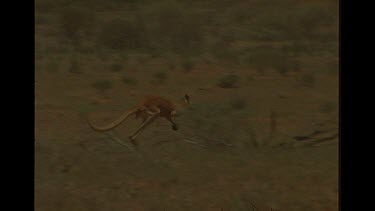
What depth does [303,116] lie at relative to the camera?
128 inches

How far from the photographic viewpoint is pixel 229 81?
10.7 feet

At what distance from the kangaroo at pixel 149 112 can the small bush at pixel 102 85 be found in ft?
0.55

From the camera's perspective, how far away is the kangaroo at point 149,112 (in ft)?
10.7

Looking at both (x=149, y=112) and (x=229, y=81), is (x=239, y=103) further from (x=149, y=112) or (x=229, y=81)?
(x=149, y=112)

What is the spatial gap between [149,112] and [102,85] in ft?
0.98

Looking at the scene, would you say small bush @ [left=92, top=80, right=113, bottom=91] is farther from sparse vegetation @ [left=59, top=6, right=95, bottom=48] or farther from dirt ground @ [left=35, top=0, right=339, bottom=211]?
sparse vegetation @ [left=59, top=6, right=95, bottom=48]

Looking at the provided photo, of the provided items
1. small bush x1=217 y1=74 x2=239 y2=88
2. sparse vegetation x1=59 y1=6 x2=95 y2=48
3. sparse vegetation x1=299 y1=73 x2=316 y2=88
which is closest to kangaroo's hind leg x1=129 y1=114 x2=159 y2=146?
small bush x1=217 y1=74 x2=239 y2=88

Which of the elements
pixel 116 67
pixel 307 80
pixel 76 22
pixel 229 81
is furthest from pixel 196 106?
pixel 76 22

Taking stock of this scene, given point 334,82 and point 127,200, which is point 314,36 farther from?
point 127,200

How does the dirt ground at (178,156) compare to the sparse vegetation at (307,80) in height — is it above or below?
below

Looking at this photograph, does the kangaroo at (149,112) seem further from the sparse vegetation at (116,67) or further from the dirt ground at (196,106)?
the sparse vegetation at (116,67)

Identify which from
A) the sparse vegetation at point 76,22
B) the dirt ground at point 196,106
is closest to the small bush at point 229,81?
the dirt ground at point 196,106

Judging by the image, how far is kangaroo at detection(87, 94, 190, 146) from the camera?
10.7 ft

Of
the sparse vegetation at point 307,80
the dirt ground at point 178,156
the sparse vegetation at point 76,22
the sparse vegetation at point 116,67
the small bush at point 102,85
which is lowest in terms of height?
the dirt ground at point 178,156
